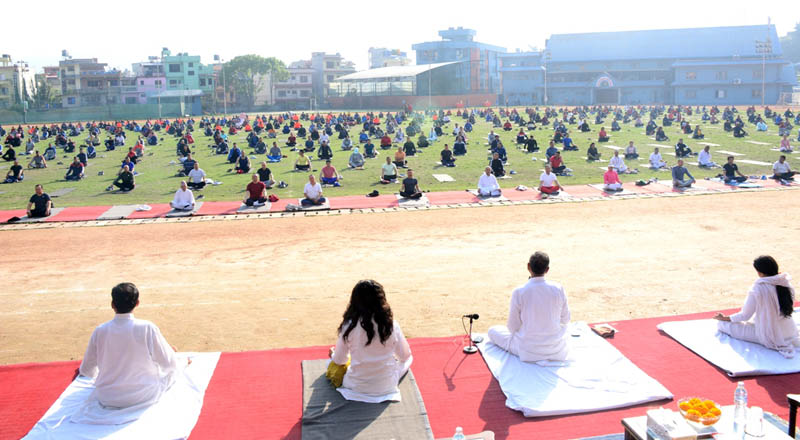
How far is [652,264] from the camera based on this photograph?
1213cm

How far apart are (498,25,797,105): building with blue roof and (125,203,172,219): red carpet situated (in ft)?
209

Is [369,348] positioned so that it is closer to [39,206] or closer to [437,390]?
[437,390]

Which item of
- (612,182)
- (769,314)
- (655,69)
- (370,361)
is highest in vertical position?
(655,69)

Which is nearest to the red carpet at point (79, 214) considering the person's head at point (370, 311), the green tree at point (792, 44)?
the person's head at point (370, 311)

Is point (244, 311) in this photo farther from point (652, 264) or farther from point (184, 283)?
point (652, 264)

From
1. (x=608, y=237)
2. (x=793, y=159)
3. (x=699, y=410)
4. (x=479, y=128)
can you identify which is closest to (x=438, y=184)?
(x=608, y=237)

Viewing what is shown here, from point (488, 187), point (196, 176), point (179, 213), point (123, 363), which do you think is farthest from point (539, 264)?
point (196, 176)

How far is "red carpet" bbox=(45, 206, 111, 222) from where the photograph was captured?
59.9 ft

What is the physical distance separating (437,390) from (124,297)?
10.5ft

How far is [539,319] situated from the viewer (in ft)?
23.4

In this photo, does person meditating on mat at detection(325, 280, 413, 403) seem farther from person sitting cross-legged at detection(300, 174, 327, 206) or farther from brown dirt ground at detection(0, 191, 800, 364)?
person sitting cross-legged at detection(300, 174, 327, 206)

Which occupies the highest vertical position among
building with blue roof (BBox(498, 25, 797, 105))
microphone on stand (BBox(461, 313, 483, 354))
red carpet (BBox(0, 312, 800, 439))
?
building with blue roof (BBox(498, 25, 797, 105))

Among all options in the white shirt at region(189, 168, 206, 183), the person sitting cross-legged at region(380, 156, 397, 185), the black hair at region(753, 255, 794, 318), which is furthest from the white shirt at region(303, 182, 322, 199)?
the black hair at region(753, 255, 794, 318)

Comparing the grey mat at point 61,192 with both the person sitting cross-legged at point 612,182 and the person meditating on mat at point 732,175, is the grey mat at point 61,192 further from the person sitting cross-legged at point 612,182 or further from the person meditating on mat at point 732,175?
the person meditating on mat at point 732,175
